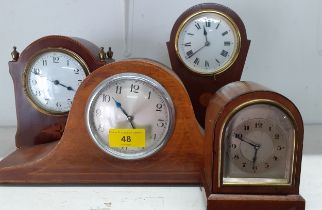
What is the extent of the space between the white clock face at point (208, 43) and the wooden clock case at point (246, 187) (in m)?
0.35

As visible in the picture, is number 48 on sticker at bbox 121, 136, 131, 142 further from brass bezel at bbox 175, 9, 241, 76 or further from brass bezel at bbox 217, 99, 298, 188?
brass bezel at bbox 175, 9, 241, 76

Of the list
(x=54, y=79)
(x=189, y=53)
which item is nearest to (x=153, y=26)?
(x=189, y=53)

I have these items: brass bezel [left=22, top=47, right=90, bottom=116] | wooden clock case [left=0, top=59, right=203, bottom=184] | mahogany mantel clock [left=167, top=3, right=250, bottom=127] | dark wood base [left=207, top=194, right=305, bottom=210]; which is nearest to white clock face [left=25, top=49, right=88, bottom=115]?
brass bezel [left=22, top=47, right=90, bottom=116]

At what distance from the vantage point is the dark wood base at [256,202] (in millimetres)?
748

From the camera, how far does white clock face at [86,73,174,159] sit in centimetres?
86

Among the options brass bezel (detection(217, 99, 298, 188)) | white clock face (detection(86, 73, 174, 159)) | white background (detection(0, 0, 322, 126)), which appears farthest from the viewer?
white background (detection(0, 0, 322, 126))

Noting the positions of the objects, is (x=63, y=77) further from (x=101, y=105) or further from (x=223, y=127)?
(x=223, y=127)

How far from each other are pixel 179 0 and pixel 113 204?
0.78 m

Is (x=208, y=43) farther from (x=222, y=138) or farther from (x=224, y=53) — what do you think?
(x=222, y=138)

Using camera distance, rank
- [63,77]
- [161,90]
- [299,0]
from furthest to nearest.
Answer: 1. [299,0]
2. [63,77]
3. [161,90]

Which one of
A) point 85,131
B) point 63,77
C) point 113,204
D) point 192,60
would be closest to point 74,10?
point 63,77

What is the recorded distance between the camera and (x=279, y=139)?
767mm

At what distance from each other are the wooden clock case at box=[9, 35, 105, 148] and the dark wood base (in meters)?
0.51

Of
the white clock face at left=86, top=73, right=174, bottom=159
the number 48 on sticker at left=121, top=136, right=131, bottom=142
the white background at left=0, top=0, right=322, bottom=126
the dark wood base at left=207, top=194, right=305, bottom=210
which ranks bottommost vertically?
the dark wood base at left=207, top=194, right=305, bottom=210
